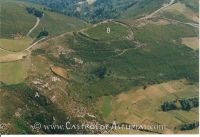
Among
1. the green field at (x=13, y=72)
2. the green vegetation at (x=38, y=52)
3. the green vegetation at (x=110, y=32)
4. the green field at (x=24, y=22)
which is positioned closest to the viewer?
the green field at (x=13, y=72)

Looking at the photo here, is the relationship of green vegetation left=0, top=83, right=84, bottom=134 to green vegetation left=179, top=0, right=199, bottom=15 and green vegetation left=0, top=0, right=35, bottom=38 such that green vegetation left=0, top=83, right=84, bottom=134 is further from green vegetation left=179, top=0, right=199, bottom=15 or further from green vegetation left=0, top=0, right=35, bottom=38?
green vegetation left=179, top=0, right=199, bottom=15

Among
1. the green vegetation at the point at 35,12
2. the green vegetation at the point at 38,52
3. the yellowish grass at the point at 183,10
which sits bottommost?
the green vegetation at the point at 35,12

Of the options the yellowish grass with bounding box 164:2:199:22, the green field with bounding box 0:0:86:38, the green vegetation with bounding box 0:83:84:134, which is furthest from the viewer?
the yellowish grass with bounding box 164:2:199:22

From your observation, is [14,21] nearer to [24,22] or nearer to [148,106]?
[24,22]

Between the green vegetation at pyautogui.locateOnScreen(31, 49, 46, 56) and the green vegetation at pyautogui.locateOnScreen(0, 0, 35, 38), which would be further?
the green vegetation at pyautogui.locateOnScreen(0, 0, 35, 38)

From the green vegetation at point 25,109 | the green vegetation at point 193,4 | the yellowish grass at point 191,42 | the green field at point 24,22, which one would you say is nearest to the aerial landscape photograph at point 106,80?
the green vegetation at point 25,109

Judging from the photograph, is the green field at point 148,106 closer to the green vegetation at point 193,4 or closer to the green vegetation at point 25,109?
the green vegetation at point 25,109

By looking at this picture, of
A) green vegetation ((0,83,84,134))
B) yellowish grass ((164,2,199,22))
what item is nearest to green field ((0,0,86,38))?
yellowish grass ((164,2,199,22))
